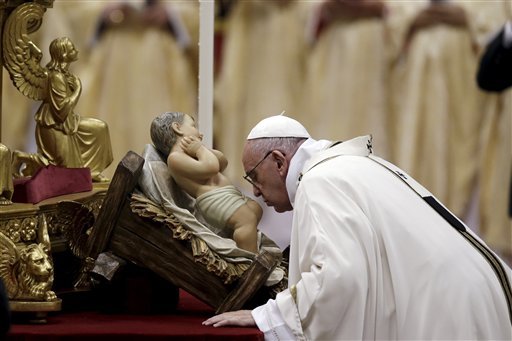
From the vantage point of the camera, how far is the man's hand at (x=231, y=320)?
4.22 metres

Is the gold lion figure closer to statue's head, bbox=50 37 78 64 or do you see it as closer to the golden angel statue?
the golden angel statue

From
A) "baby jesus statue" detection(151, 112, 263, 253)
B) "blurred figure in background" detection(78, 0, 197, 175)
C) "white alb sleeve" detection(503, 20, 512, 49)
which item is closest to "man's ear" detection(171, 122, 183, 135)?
"baby jesus statue" detection(151, 112, 263, 253)

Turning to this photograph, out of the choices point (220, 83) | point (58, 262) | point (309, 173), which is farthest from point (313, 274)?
point (220, 83)

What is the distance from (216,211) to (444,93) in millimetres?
3342

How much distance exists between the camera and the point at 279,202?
182 inches

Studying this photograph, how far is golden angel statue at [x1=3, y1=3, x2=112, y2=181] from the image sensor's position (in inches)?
188

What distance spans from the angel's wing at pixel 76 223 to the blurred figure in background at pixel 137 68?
275cm

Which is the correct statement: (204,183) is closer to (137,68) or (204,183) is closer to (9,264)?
(9,264)

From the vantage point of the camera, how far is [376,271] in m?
4.25

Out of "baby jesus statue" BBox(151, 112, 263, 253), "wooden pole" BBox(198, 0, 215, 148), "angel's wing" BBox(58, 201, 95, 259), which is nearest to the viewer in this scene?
"baby jesus statue" BBox(151, 112, 263, 253)

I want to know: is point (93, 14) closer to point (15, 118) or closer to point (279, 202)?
point (15, 118)

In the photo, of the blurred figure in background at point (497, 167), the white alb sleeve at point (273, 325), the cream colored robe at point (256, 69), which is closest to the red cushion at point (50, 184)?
the white alb sleeve at point (273, 325)

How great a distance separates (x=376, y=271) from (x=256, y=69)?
3.50m

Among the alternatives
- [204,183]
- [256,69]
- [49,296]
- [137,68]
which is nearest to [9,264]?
[49,296]
